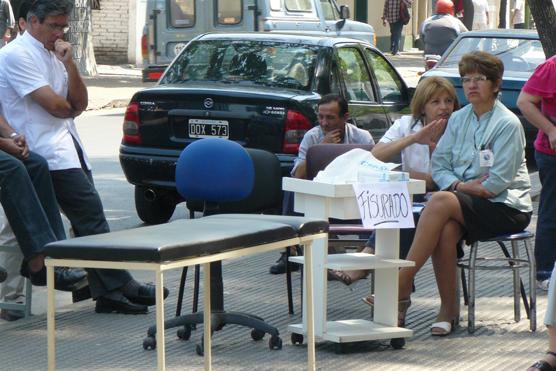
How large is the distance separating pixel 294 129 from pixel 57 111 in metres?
3.10

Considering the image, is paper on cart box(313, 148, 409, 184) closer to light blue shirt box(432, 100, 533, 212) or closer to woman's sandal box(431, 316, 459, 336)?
light blue shirt box(432, 100, 533, 212)

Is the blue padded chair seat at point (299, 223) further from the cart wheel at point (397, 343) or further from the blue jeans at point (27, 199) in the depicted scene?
the blue jeans at point (27, 199)

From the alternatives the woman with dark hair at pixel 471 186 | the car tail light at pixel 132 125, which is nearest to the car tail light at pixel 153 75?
the car tail light at pixel 132 125

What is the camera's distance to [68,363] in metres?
6.85

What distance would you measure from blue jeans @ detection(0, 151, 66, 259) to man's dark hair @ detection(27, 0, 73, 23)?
2.60 feet

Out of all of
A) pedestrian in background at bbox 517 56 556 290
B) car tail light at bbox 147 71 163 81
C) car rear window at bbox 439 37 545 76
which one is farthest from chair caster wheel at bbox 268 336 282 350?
car tail light at bbox 147 71 163 81

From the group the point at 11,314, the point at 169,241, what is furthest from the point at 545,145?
the point at 169,241

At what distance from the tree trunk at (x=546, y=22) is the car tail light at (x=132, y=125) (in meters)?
3.81

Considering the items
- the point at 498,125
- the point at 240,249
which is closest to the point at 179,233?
the point at 240,249

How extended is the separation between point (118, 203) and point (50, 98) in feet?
16.9

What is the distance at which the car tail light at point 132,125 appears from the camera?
1120 centimetres

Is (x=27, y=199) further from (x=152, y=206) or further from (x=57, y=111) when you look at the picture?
(x=152, y=206)

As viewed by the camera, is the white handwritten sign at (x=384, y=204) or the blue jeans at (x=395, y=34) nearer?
the white handwritten sign at (x=384, y=204)

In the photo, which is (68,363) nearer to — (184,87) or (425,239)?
(425,239)
